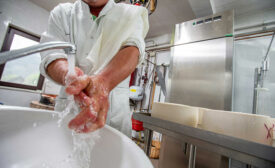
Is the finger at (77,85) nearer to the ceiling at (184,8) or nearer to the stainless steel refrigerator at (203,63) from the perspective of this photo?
the stainless steel refrigerator at (203,63)

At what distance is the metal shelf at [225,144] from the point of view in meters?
0.30

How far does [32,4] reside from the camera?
8.47 ft

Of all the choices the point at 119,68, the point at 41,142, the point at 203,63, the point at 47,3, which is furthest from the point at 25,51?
the point at 47,3

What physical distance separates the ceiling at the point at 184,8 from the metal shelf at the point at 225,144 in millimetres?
1418

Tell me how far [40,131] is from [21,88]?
2.70m

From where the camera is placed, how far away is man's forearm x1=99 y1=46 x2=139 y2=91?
0.37 meters

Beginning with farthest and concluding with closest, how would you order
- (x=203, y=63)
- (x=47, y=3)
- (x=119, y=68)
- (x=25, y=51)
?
(x=47, y=3) < (x=203, y=63) < (x=119, y=68) < (x=25, y=51)

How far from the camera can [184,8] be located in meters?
2.10

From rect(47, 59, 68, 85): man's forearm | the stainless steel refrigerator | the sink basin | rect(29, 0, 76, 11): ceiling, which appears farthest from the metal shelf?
rect(29, 0, 76, 11): ceiling

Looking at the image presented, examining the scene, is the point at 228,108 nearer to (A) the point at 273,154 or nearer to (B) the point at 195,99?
(B) the point at 195,99

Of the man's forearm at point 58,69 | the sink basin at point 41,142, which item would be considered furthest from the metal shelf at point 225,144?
the man's forearm at point 58,69

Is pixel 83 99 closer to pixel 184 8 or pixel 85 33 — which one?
pixel 85 33

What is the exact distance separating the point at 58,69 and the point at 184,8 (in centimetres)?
232

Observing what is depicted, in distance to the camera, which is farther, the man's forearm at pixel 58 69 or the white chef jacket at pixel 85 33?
the white chef jacket at pixel 85 33
